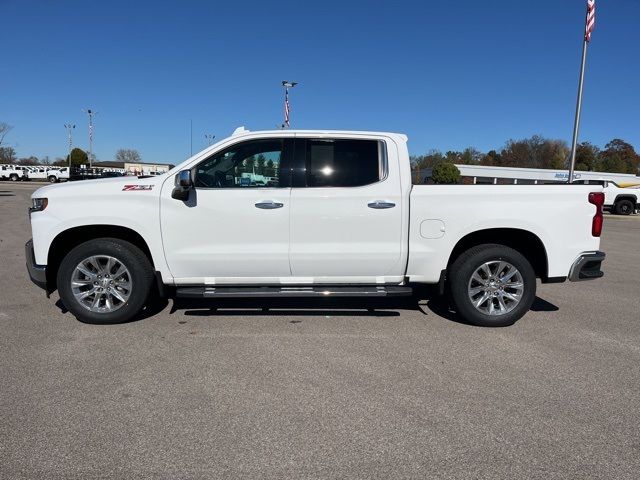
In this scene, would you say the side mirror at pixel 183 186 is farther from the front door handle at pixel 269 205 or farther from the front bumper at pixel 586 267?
the front bumper at pixel 586 267

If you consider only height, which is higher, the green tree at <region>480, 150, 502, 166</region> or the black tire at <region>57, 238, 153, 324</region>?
the green tree at <region>480, 150, 502, 166</region>

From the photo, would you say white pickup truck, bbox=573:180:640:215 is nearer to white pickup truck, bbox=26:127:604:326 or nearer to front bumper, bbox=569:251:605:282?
front bumper, bbox=569:251:605:282

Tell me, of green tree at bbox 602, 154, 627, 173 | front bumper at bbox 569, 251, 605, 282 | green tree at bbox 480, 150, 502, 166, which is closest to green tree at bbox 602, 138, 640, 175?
green tree at bbox 602, 154, 627, 173

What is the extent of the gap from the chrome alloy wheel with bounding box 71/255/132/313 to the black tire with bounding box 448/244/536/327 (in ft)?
11.3

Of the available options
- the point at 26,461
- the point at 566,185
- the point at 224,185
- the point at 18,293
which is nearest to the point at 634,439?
the point at 566,185

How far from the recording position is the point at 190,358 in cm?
415

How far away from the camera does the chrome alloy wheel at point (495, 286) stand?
5.09m

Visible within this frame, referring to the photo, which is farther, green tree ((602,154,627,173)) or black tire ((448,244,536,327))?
green tree ((602,154,627,173))

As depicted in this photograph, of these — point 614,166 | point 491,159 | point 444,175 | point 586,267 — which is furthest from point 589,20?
point 491,159

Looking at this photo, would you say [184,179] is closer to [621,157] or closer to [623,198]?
[623,198]

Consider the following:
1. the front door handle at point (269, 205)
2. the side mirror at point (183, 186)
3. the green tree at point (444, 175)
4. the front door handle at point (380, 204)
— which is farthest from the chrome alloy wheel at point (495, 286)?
the side mirror at point (183, 186)


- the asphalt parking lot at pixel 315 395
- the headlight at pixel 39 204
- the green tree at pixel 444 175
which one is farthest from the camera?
the green tree at pixel 444 175

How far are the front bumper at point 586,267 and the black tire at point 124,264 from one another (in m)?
4.46

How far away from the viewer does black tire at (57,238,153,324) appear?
16.0 ft
